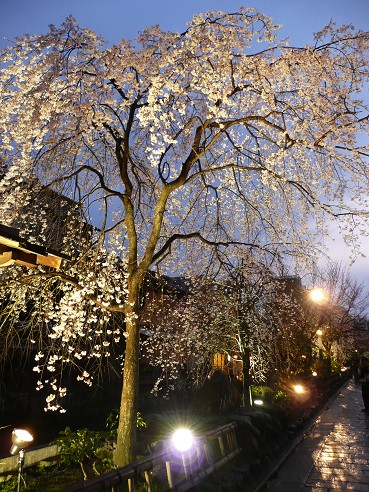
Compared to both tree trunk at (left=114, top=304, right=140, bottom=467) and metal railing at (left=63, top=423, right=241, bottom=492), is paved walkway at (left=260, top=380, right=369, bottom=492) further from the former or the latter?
tree trunk at (left=114, top=304, right=140, bottom=467)

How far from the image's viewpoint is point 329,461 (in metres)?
9.53

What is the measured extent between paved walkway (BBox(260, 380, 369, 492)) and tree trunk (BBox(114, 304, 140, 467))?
3.06m

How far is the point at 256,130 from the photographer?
373 inches

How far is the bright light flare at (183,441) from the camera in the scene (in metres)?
6.88

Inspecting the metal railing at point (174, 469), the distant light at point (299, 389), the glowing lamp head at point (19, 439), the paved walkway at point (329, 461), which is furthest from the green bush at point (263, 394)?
the glowing lamp head at point (19, 439)

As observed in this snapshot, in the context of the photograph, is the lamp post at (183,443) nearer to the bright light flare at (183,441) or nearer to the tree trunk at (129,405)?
the bright light flare at (183,441)

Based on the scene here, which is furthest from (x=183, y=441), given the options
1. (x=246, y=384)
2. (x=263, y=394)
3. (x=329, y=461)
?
(x=263, y=394)

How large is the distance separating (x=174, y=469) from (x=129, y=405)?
157 cm

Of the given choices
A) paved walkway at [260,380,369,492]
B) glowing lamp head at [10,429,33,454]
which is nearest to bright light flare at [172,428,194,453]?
paved walkway at [260,380,369,492]

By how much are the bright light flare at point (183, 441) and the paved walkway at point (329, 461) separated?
90.5 inches

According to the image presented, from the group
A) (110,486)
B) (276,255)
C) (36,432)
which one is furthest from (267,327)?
(110,486)

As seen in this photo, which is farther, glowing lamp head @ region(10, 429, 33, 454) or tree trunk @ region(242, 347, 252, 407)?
tree trunk @ region(242, 347, 252, 407)

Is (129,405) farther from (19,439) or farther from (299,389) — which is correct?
(299,389)

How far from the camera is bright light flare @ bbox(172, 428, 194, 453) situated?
688 centimetres
